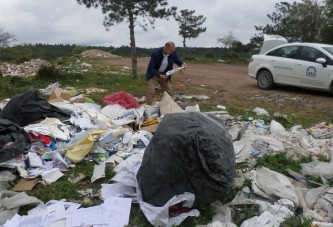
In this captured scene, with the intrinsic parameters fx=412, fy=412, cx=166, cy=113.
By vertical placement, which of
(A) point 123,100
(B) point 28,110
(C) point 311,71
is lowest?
(A) point 123,100

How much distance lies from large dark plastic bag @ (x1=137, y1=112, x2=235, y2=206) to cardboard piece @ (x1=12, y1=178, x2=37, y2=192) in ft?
5.23

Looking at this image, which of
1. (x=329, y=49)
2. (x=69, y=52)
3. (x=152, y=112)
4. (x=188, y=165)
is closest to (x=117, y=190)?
(x=188, y=165)

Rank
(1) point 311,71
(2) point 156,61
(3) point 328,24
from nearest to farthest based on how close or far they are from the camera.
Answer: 1. (2) point 156,61
2. (1) point 311,71
3. (3) point 328,24

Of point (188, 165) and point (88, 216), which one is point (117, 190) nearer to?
point (88, 216)

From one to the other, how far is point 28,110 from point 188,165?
13.0 feet

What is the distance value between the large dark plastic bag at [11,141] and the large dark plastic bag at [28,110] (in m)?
1.07

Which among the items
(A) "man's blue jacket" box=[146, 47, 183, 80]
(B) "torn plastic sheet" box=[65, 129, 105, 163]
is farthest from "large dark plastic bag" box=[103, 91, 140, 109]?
(B) "torn plastic sheet" box=[65, 129, 105, 163]

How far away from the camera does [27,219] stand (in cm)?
402

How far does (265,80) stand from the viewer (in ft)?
42.1

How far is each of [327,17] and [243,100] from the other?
1921cm

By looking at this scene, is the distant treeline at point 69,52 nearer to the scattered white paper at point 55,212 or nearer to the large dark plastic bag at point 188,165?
the scattered white paper at point 55,212

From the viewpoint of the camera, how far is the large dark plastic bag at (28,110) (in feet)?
22.1

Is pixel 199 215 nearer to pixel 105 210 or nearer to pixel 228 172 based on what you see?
pixel 228 172

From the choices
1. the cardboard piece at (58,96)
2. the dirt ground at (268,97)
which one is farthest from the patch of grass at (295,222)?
the cardboard piece at (58,96)
